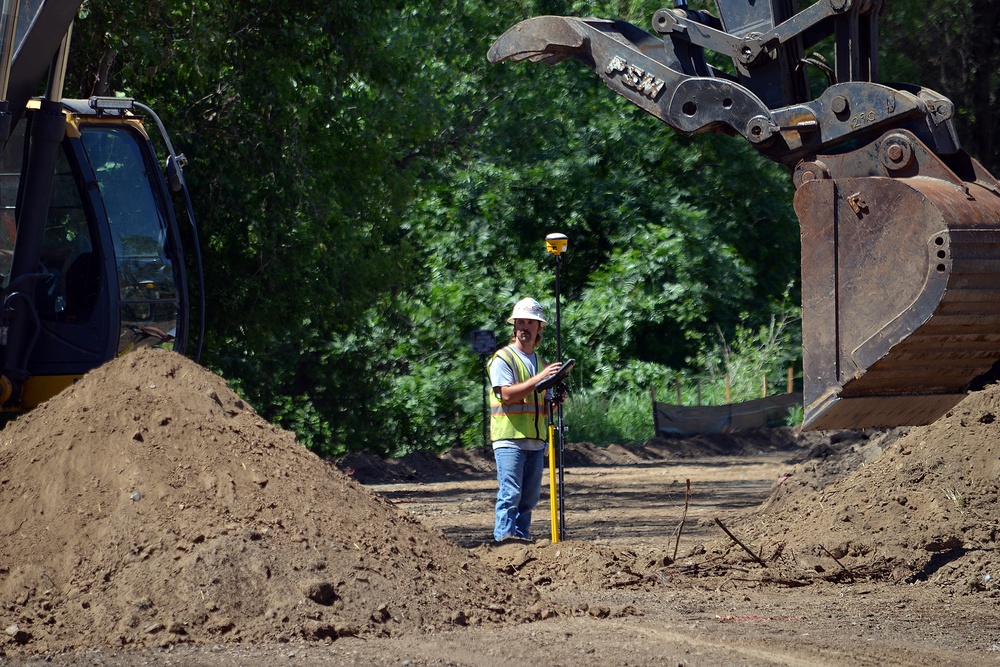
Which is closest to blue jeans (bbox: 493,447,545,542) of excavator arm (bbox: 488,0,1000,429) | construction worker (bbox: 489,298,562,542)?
construction worker (bbox: 489,298,562,542)

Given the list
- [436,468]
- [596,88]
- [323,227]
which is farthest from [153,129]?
[596,88]

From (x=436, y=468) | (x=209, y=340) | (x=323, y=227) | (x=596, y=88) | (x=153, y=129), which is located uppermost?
(x=596, y=88)

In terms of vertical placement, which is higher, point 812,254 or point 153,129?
point 153,129

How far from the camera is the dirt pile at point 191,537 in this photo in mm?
5656

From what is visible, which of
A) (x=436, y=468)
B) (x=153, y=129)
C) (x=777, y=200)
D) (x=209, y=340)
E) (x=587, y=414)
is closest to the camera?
(x=153, y=129)

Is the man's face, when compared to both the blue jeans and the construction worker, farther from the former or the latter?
the blue jeans

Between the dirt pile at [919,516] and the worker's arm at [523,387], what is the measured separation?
6.28 ft

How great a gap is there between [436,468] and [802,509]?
9125 millimetres

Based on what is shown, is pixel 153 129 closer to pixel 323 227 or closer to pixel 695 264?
pixel 323 227

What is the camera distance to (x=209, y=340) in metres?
15.9

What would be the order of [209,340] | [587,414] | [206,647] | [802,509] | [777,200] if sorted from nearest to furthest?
[206,647] < [802,509] < [209,340] < [587,414] < [777,200]

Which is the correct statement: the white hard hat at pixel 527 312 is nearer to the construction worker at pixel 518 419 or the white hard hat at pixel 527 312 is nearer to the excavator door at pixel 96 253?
the construction worker at pixel 518 419

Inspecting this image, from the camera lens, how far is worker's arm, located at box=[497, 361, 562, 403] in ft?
26.1

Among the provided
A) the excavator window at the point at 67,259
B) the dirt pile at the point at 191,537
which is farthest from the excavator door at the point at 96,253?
the dirt pile at the point at 191,537
